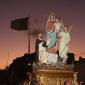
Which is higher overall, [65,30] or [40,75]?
[65,30]

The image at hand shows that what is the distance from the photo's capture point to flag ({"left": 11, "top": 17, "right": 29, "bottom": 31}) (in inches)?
964

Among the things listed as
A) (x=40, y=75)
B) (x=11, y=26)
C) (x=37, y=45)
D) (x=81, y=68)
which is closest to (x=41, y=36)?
(x=37, y=45)

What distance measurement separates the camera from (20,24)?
A: 24672 millimetres

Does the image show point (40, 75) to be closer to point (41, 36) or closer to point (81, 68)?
point (41, 36)

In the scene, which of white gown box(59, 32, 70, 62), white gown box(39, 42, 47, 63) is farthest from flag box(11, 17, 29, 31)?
white gown box(39, 42, 47, 63)

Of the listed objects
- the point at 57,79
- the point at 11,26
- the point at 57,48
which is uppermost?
the point at 11,26

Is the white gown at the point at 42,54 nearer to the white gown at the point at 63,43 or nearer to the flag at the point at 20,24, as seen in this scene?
the white gown at the point at 63,43

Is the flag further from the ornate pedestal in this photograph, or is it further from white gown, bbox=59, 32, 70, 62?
the ornate pedestal

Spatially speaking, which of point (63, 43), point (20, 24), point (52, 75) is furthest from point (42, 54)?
point (20, 24)

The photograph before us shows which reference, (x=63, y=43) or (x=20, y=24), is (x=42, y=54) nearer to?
(x=63, y=43)

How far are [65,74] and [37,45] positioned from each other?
2218 millimetres

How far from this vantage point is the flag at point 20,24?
2448 centimetres

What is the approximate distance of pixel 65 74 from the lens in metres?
21.7

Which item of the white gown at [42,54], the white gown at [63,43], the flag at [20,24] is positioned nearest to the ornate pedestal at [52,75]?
the white gown at [42,54]
